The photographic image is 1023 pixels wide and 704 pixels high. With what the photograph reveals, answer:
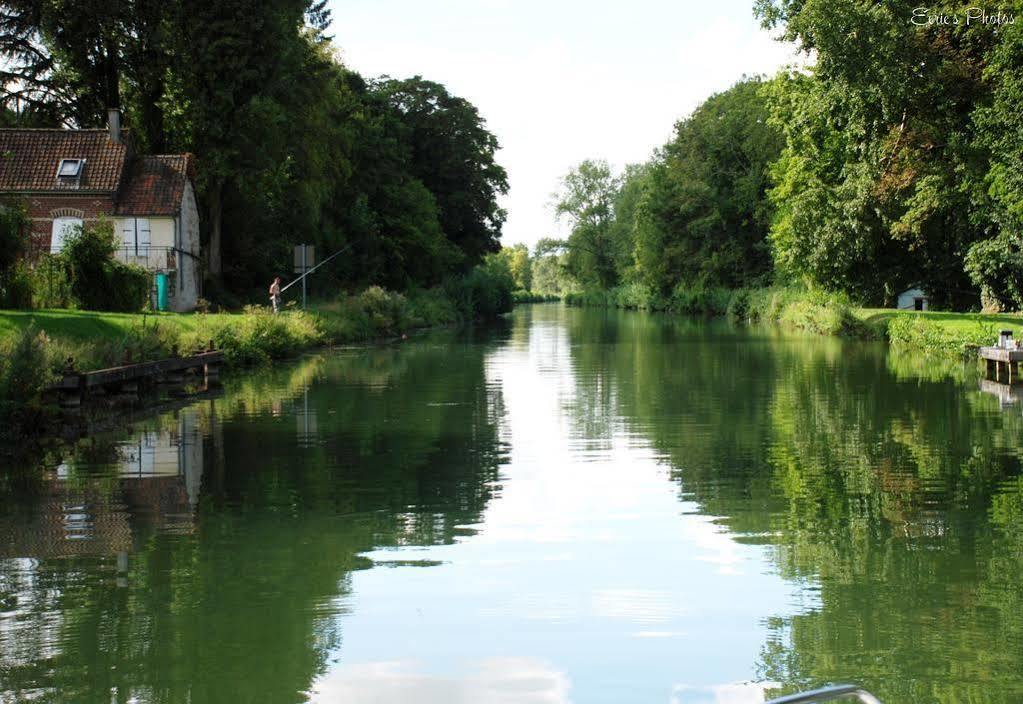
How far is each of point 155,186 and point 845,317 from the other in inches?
1152

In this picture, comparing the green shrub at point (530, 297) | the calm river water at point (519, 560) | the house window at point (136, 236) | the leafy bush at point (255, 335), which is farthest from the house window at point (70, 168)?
the green shrub at point (530, 297)

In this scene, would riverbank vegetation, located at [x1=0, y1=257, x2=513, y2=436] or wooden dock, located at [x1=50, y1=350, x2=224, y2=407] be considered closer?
riverbank vegetation, located at [x1=0, y1=257, x2=513, y2=436]

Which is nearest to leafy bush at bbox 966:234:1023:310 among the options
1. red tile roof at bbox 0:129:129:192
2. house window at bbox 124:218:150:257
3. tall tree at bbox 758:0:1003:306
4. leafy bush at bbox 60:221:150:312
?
tall tree at bbox 758:0:1003:306

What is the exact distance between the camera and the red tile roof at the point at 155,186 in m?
46.2

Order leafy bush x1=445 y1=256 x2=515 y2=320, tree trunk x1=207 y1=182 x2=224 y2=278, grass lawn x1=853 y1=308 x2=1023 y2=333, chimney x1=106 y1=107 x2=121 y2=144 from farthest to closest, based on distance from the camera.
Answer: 1. leafy bush x1=445 y1=256 x2=515 y2=320
2. tree trunk x1=207 y1=182 x2=224 y2=278
3. chimney x1=106 y1=107 x2=121 y2=144
4. grass lawn x1=853 y1=308 x2=1023 y2=333

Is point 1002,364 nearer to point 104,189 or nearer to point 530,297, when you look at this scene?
point 104,189

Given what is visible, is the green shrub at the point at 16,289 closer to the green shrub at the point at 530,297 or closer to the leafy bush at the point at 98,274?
the leafy bush at the point at 98,274

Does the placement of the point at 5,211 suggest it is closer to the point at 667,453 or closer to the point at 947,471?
the point at 667,453

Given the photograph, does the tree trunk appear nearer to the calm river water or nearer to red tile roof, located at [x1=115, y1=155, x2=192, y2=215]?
red tile roof, located at [x1=115, y1=155, x2=192, y2=215]

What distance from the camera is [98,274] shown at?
116 ft

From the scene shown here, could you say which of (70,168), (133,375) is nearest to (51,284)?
(133,375)

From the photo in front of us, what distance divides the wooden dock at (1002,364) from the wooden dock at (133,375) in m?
18.4

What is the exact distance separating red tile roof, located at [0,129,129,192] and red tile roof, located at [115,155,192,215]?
3.01ft

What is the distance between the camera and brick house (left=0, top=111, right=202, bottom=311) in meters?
45.7
